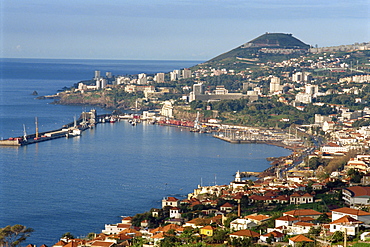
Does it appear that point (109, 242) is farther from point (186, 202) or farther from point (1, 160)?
point (1, 160)

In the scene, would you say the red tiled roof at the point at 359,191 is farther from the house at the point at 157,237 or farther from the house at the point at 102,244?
the house at the point at 102,244

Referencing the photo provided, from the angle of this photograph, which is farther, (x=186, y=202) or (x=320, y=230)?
(x=186, y=202)

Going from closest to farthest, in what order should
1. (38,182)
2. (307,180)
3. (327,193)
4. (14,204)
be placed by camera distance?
(327,193) < (14,204) < (307,180) < (38,182)

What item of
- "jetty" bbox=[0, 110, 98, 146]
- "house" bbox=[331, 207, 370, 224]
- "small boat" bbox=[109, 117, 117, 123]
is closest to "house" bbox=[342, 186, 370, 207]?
"house" bbox=[331, 207, 370, 224]

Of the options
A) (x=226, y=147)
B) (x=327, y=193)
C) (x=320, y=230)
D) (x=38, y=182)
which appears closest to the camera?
(x=320, y=230)

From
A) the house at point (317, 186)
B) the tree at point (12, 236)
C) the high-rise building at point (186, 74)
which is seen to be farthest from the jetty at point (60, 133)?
the high-rise building at point (186, 74)

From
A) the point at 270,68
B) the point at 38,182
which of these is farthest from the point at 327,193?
the point at 270,68
